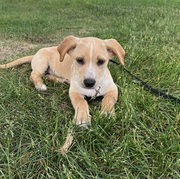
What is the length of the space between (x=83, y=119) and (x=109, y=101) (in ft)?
1.52

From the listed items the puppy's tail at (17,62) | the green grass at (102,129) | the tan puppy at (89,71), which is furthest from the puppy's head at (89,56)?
the puppy's tail at (17,62)

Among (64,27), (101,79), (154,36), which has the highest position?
(101,79)

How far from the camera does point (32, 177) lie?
6.52ft

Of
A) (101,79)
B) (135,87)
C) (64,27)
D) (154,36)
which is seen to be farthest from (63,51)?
(64,27)

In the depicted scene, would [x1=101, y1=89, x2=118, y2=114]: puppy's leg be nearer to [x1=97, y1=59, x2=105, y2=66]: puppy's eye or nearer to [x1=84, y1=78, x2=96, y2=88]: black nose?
[x1=84, y1=78, x2=96, y2=88]: black nose

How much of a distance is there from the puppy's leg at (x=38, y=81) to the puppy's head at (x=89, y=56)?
1.56ft

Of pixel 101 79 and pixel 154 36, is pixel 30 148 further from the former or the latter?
pixel 154 36

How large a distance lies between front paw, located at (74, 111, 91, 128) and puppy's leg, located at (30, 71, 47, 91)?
0.98m

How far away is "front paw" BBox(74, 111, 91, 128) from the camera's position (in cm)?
246

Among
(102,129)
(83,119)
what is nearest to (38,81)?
(83,119)

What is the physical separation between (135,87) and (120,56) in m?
0.43

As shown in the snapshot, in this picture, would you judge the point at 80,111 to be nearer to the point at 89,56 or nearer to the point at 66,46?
the point at 89,56

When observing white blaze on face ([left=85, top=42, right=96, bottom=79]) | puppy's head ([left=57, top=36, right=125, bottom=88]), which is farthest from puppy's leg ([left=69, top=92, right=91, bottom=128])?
white blaze on face ([left=85, top=42, right=96, bottom=79])

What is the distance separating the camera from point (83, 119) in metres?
2.55
